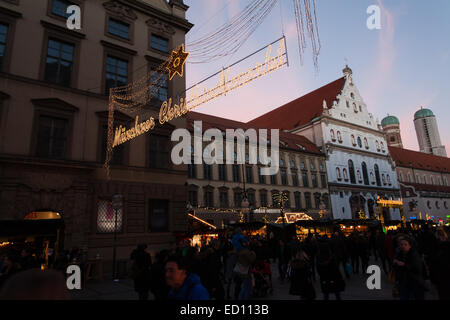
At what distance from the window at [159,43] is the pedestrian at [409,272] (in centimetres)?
2048

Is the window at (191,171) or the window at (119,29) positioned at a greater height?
the window at (119,29)

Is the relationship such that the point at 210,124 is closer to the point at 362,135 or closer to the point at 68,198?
the point at 68,198

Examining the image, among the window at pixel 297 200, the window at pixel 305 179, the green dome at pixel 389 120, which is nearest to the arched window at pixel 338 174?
the window at pixel 305 179

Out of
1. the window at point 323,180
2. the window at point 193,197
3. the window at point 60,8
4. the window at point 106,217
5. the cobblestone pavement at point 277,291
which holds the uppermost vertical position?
the window at point 60,8

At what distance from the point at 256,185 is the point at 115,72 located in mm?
27694

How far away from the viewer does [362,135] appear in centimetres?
6338

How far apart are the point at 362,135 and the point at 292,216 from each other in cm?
4018

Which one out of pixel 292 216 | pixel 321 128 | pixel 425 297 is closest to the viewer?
pixel 425 297

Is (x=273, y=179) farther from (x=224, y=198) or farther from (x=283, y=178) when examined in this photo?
(x=224, y=198)

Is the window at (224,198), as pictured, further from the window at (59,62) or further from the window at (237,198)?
the window at (59,62)

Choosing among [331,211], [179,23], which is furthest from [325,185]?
[179,23]

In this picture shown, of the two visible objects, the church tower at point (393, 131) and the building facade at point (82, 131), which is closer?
the building facade at point (82, 131)

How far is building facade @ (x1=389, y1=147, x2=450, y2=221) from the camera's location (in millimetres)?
69000

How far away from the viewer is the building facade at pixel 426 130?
410 feet
